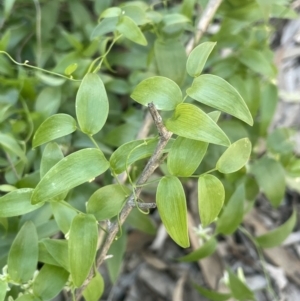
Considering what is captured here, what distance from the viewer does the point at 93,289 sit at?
0.63m

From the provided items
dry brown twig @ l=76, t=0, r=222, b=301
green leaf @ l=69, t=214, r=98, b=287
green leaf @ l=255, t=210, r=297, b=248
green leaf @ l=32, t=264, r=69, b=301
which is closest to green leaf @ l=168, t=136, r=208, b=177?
dry brown twig @ l=76, t=0, r=222, b=301

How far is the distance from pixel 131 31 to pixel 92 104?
0.60 feet

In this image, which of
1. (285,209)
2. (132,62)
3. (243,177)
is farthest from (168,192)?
(285,209)

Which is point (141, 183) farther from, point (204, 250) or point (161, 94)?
point (204, 250)

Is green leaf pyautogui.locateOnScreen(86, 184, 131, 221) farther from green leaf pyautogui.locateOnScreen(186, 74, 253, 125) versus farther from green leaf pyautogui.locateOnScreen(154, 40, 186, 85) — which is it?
green leaf pyautogui.locateOnScreen(154, 40, 186, 85)

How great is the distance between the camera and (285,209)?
1092 mm

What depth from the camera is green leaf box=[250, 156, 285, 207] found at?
0.80m

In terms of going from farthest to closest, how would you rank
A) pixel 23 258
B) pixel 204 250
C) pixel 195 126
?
pixel 204 250 → pixel 23 258 → pixel 195 126

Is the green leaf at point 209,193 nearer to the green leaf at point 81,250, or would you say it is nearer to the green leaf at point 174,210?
the green leaf at point 174,210

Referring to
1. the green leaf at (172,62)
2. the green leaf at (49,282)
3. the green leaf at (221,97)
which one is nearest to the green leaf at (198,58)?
the green leaf at (221,97)

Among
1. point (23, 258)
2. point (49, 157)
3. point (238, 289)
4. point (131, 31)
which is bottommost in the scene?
point (238, 289)

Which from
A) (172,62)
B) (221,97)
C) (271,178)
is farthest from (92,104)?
(271,178)

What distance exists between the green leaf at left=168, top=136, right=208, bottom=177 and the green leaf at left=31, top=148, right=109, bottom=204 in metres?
0.09

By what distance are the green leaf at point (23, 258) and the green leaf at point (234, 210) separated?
314 mm
